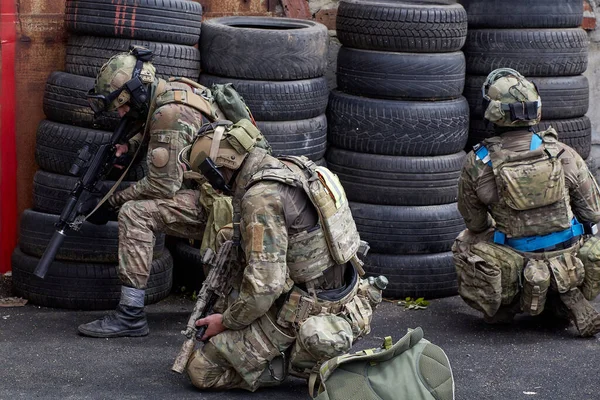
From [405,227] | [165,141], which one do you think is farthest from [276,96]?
[405,227]

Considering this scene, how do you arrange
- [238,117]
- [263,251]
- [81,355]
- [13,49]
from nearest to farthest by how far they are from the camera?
[263,251]
[81,355]
[238,117]
[13,49]

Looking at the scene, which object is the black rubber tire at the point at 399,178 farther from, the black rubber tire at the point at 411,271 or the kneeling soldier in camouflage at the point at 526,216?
the kneeling soldier in camouflage at the point at 526,216

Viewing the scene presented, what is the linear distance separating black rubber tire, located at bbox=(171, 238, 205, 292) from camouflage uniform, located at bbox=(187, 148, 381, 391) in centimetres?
172

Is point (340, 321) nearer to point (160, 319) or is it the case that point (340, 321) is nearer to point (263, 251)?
point (263, 251)

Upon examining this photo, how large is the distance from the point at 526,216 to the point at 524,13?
78.9 inches

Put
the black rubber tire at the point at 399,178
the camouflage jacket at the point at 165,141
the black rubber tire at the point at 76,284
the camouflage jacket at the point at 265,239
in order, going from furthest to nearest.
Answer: the black rubber tire at the point at 399,178, the black rubber tire at the point at 76,284, the camouflage jacket at the point at 165,141, the camouflage jacket at the point at 265,239

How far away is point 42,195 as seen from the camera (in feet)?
22.4

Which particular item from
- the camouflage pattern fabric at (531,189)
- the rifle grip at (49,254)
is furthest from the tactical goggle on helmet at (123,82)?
the camouflage pattern fabric at (531,189)

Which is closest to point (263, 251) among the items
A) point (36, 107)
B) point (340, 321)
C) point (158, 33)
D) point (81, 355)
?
point (340, 321)

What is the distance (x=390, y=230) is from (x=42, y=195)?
241 cm

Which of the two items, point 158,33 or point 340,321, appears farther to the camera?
point 158,33

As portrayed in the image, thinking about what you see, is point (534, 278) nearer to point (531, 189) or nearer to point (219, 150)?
point (531, 189)

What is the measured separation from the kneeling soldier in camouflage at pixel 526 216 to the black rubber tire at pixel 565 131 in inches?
52.6

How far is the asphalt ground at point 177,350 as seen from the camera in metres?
5.51
